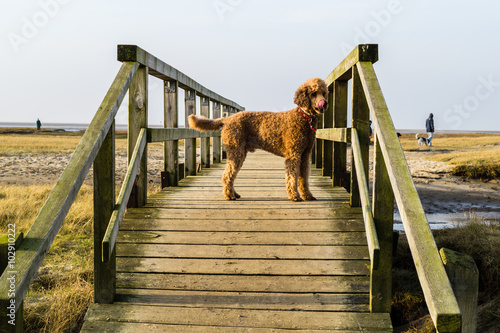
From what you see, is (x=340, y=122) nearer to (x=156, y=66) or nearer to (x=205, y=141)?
(x=156, y=66)

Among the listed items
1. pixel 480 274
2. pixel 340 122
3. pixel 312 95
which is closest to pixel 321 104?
pixel 312 95

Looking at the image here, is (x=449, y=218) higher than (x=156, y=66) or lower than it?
lower

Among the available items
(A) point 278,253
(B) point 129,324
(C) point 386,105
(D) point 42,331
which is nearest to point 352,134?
(C) point 386,105

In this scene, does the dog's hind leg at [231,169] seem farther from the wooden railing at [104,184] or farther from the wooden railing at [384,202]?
the wooden railing at [384,202]

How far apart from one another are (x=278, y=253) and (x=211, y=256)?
55 cm

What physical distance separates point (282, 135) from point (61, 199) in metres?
2.81

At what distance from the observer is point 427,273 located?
6.98ft

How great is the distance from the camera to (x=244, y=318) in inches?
115

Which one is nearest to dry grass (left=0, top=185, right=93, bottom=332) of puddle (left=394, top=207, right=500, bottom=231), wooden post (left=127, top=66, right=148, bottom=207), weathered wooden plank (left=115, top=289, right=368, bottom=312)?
weathered wooden plank (left=115, top=289, right=368, bottom=312)

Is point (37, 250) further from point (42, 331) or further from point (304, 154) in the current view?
point (304, 154)

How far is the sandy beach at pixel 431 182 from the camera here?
11.6 m

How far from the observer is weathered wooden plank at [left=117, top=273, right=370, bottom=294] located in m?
3.21

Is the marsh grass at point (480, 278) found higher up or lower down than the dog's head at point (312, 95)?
lower down

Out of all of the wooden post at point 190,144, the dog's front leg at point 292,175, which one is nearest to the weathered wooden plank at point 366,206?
the dog's front leg at point 292,175
